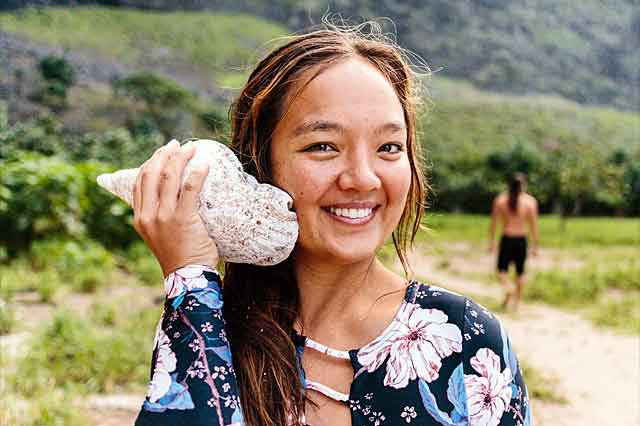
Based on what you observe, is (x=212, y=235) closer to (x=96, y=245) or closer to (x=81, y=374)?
(x=81, y=374)

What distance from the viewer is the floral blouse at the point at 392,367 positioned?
1006 mm

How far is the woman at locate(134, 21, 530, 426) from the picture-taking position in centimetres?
104

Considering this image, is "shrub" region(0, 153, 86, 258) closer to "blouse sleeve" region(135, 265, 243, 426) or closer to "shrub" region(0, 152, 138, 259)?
"shrub" region(0, 152, 138, 259)

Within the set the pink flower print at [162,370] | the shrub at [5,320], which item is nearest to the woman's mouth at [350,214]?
the pink flower print at [162,370]

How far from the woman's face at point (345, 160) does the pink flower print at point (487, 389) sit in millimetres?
267

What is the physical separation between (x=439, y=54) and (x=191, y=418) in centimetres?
3698

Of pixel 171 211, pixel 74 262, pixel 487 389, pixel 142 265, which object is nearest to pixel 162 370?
pixel 171 211

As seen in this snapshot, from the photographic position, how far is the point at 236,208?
1.16 meters

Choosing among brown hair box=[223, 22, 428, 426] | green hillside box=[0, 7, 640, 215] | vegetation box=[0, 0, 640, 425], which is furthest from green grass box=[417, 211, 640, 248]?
brown hair box=[223, 22, 428, 426]

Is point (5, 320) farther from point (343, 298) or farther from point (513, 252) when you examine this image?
point (513, 252)

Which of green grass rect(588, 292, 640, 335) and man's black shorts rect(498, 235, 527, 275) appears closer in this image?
green grass rect(588, 292, 640, 335)

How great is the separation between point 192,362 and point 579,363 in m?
5.24

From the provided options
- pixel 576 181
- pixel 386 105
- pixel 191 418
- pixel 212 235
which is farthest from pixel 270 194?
pixel 576 181

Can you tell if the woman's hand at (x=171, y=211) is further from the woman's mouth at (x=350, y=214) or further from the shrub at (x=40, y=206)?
the shrub at (x=40, y=206)
